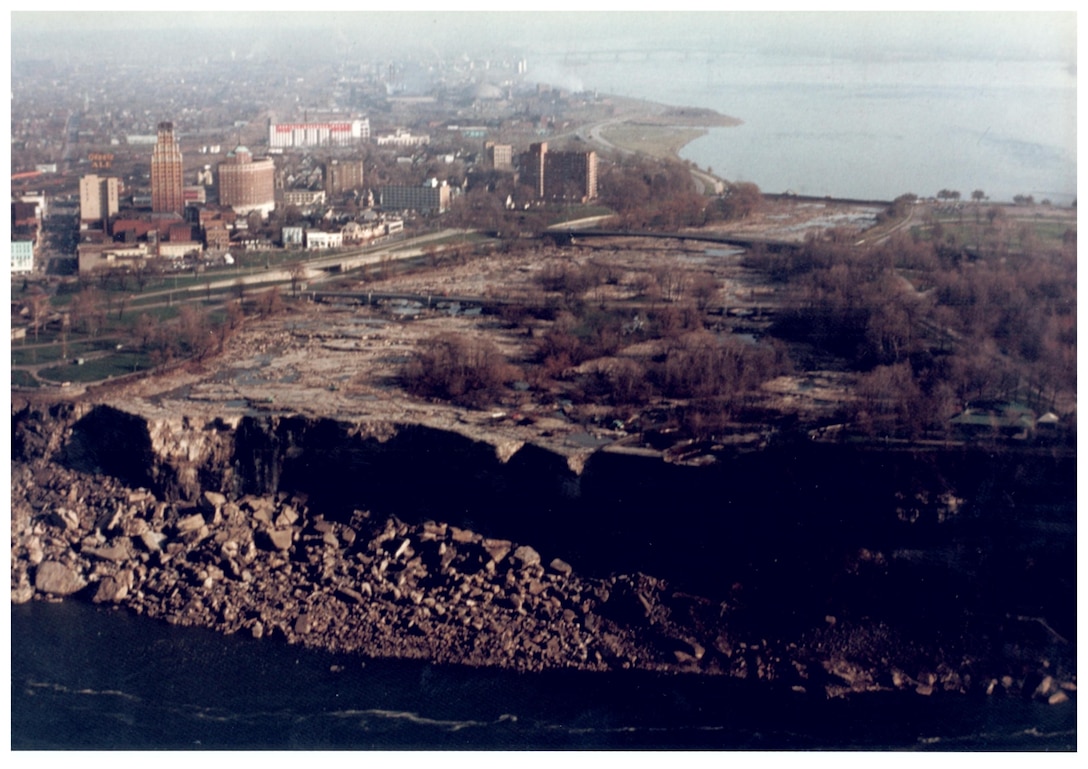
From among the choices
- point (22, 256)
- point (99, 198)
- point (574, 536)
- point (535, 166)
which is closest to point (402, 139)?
point (535, 166)

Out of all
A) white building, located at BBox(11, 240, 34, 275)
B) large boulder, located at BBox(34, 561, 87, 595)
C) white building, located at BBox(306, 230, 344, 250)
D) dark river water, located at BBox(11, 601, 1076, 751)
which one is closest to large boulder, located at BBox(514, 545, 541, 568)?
dark river water, located at BBox(11, 601, 1076, 751)

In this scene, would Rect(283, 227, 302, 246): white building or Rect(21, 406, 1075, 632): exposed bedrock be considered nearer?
Rect(21, 406, 1075, 632): exposed bedrock

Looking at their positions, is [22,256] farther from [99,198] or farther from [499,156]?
[499,156]

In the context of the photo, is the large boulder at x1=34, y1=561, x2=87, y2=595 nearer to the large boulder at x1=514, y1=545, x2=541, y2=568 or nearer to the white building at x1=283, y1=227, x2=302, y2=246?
the large boulder at x1=514, y1=545, x2=541, y2=568

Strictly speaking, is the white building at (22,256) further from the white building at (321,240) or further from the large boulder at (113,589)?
the large boulder at (113,589)

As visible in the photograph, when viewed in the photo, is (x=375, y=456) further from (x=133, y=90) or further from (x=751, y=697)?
(x=133, y=90)

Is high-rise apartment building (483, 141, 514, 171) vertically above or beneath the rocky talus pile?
above
